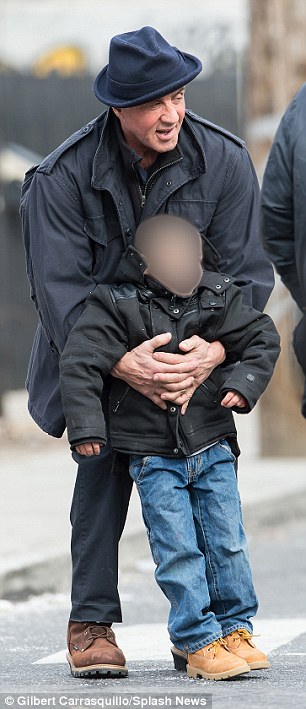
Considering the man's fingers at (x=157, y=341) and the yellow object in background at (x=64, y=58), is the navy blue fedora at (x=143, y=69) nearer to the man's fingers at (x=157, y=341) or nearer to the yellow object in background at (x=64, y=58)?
the man's fingers at (x=157, y=341)

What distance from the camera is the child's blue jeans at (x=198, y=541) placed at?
478 centimetres

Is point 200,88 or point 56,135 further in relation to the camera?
point 200,88

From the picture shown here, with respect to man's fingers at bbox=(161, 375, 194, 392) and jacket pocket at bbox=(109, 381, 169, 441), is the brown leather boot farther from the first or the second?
man's fingers at bbox=(161, 375, 194, 392)

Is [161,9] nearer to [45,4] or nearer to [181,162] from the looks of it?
[45,4]

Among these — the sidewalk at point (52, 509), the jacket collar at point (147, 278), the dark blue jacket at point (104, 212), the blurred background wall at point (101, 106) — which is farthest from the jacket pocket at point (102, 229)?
the blurred background wall at point (101, 106)

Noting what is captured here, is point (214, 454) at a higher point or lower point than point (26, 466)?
higher

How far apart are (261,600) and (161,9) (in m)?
18.6

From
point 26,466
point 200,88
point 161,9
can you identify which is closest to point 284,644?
point 26,466

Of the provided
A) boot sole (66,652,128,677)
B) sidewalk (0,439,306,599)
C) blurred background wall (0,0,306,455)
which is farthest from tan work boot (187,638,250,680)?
blurred background wall (0,0,306,455)

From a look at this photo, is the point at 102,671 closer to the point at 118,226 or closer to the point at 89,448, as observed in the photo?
the point at 89,448

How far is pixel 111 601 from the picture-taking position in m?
5.07

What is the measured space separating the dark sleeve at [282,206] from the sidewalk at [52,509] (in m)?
2.52

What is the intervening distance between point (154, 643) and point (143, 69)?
241 cm

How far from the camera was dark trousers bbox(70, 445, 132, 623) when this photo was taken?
16.5 ft
